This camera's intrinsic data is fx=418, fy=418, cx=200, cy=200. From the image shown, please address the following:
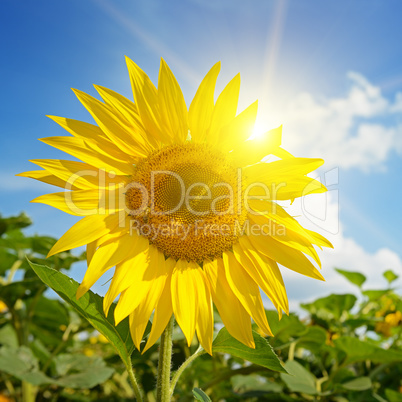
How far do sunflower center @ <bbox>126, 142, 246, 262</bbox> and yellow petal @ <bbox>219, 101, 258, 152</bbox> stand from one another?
6 centimetres

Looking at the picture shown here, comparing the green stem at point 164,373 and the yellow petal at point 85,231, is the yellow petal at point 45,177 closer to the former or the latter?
the yellow petal at point 85,231

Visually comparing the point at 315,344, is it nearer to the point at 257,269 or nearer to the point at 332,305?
the point at 332,305

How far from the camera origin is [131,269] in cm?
120

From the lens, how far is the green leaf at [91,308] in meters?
1.08

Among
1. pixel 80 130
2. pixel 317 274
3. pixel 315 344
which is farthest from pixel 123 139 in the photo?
pixel 315 344

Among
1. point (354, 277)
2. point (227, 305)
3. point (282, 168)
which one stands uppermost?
point (282, 168)

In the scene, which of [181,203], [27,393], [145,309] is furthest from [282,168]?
[27,393]

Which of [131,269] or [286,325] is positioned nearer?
[131,269]

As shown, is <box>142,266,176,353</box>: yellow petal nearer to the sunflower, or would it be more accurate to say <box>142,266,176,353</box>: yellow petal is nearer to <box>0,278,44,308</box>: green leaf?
the sunflower

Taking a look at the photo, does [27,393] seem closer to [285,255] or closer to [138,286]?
[138,286]

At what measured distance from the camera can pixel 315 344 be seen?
207 cm

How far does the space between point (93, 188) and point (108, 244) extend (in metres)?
0.18

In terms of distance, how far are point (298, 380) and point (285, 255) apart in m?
0.81

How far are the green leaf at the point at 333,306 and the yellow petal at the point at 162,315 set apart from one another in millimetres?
1582
